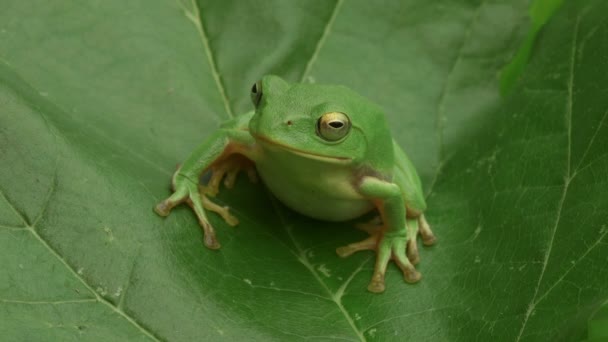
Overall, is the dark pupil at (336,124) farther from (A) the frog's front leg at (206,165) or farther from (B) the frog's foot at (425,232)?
(B) the frog's foot at (425,232)

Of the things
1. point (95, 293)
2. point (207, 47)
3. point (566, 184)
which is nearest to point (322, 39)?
point (207, 47)

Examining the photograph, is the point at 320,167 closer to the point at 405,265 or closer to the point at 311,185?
the point at 311,185

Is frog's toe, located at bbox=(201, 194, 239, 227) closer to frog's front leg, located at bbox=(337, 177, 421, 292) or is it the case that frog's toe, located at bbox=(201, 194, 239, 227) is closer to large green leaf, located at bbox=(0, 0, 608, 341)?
large green leaf, located at bbox=(0, 0, 608, 341)

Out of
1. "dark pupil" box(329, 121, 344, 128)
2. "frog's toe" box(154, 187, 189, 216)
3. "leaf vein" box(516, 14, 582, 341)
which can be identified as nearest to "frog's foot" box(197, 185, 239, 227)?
"frog's toe" box(154, 187, 189, 216)

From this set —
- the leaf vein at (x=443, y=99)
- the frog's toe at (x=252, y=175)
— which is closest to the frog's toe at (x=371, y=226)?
the leaf vein at (x=443, y=99)

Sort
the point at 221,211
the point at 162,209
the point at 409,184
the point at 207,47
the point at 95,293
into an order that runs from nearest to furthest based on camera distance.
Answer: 1. the point at 95,293
2. the point at 162,209
3. the point at 221,211
4. the point at 409,184
5. the point at 207,47

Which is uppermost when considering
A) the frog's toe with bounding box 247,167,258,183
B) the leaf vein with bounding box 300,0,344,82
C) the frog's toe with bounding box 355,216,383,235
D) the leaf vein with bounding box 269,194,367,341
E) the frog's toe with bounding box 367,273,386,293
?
the leaf vein with bounding box 300,0,344,82

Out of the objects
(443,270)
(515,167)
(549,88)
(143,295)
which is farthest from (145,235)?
(549,88)
